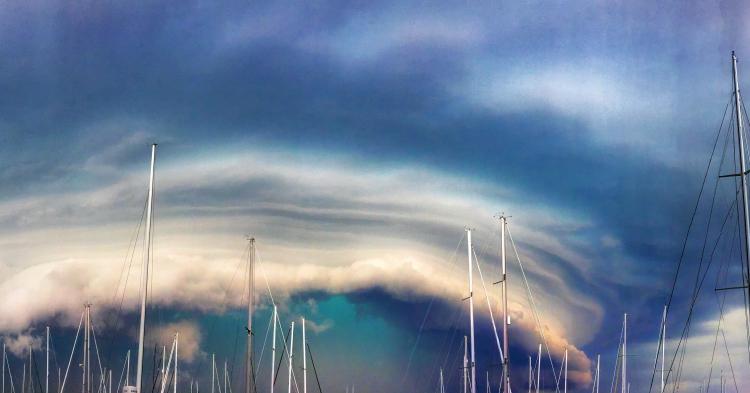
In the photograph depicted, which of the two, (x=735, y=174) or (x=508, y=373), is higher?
(x=735, y=174)

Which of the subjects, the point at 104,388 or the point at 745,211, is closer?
the point at 745,211

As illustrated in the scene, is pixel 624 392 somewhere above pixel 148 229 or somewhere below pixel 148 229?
below

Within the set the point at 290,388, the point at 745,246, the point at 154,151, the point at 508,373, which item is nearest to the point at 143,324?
the point at 154,151

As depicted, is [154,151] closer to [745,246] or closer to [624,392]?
[745,246]

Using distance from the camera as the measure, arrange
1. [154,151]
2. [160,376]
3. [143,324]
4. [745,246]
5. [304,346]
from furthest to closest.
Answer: [160,376]
[304,346]
[154,151]
[143,324]
[745,246]

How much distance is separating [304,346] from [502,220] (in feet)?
92.5

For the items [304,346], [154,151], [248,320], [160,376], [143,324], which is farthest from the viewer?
[160,376]

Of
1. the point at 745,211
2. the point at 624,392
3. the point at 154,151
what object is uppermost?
the point at 154,151

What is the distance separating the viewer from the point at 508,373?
187ft

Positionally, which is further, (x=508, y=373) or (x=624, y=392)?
(x=624, y=392)

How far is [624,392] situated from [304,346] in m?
30.9

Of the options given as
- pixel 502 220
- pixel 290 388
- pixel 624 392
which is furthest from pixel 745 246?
pixel 624 392

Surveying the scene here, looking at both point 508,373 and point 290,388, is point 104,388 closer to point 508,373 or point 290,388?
point 290,388

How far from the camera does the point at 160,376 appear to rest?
9081 cm
